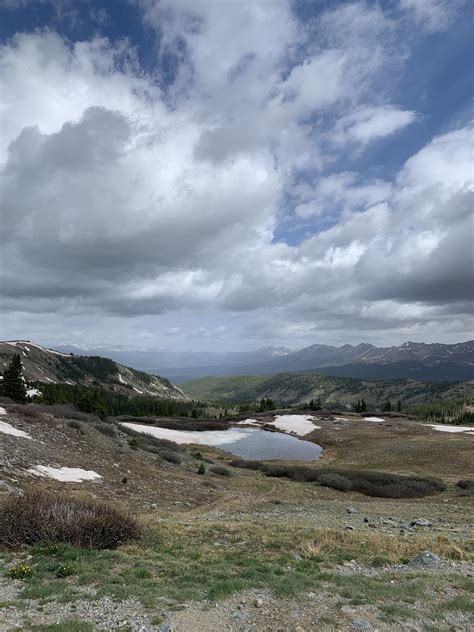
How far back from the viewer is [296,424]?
4104 inches

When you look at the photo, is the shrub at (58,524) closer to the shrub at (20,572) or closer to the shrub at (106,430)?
the shrub at (20,572)

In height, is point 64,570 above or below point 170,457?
above

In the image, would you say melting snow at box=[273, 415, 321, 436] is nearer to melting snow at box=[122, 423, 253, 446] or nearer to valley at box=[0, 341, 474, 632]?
melting snow at box=[122, 423, 253, 446]

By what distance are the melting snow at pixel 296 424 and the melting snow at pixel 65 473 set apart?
71234mm

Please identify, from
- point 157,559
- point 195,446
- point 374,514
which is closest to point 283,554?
point 157,559

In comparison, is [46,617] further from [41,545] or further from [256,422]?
[256,422]

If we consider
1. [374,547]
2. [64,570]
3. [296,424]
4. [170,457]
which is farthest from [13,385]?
[374,547]

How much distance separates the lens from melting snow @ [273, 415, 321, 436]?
96562 mm

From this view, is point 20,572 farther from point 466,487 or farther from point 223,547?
point 466,487

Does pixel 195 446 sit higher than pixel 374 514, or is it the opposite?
pixel 374 514

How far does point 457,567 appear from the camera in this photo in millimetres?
14117

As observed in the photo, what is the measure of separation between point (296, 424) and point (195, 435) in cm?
3242

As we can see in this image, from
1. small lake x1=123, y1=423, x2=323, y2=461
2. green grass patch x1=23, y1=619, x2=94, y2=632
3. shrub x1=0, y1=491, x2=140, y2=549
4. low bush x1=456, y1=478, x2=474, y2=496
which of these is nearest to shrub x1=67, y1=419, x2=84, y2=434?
shrub x1=0, y1=491, x2=140, y2=549

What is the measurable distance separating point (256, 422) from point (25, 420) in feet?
270
